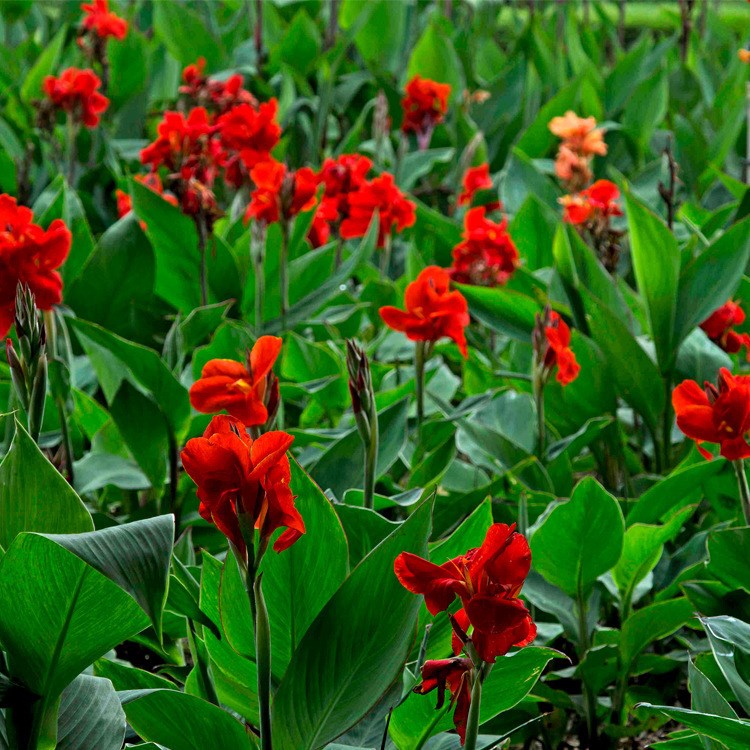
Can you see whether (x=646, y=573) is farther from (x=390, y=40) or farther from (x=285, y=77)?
(x=390, y=40)

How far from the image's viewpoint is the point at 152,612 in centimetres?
92

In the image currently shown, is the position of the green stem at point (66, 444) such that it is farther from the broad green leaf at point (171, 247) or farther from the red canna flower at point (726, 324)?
the red canna flower at point (726, 324)

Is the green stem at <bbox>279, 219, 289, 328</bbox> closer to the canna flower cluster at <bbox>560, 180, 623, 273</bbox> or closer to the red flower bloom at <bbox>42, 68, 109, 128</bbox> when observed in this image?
the canna flower cluster at <bbox>560, 180, 623, 273</bbox>

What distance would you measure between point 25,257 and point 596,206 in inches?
43.9

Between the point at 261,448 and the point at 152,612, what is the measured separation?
0.19 m

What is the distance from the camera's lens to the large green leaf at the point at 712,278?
175 cm

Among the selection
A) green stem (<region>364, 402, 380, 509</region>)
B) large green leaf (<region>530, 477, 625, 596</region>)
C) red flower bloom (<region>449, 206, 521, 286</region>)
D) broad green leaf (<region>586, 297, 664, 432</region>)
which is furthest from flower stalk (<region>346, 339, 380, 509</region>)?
red flower bloom (<region>449, 206, 521, 286</region>)

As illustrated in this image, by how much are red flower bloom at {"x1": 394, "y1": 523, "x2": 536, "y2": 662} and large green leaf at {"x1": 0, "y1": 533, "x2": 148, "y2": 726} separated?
0.23 metres

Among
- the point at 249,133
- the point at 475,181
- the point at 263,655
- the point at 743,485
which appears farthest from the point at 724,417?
the point at 475,181

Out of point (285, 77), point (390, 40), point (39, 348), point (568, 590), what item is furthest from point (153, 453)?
point (390, 40)

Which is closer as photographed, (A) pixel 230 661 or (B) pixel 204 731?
(B) pixel 204 731

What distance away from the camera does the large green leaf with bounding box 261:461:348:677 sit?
41.9 inches

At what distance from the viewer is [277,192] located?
1864 millimetres

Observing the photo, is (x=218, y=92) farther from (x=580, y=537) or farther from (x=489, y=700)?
(x=489, y=700)
